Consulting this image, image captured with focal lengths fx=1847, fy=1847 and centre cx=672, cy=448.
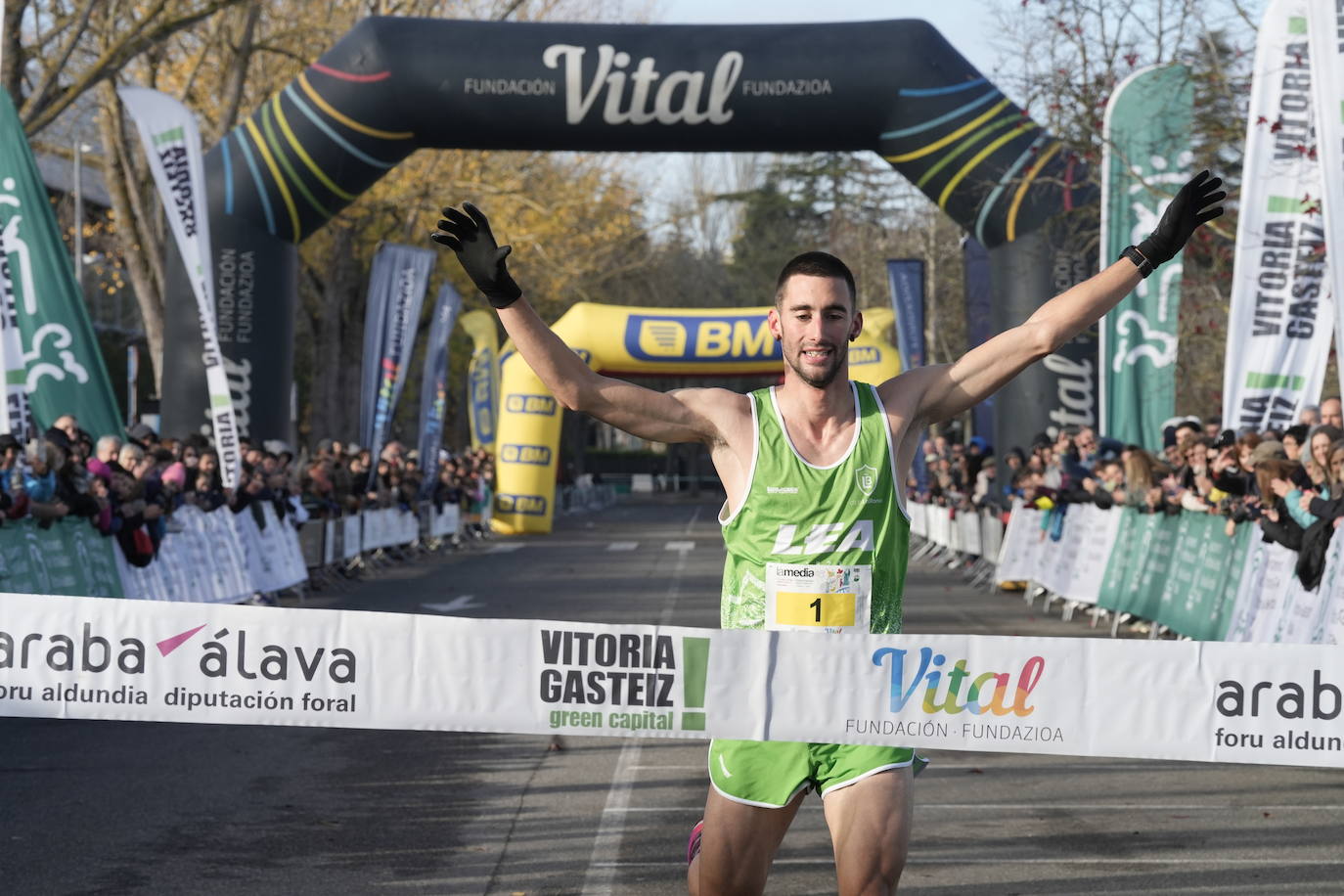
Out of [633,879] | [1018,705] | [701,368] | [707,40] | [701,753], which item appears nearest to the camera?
[1018,705]

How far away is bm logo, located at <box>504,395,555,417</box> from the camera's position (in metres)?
35.2

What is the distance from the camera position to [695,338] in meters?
35.2

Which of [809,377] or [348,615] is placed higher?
[809,377]

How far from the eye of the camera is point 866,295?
5806 cm

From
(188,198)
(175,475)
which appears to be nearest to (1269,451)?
(175,475)

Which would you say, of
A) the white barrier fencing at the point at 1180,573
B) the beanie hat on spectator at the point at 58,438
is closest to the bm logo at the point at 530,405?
the white barrier fencing at the point at 1180,573

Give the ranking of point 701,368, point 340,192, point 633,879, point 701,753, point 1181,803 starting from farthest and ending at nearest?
point 701,368, point 340,192, point 701,753, point 1181,803, point 633,879

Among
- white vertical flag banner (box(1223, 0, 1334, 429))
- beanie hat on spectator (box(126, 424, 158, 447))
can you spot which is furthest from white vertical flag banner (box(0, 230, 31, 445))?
white vertical flag banner (box(1223, 0, 1334, 429))

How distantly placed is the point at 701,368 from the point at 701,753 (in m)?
26.2

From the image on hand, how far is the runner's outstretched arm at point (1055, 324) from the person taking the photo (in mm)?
4434

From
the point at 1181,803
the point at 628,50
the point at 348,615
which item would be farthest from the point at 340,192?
the point at 348,615

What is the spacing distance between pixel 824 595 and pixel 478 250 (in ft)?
3.76

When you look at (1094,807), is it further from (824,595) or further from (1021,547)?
(1021,547)

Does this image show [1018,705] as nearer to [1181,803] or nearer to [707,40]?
[1181,803]
